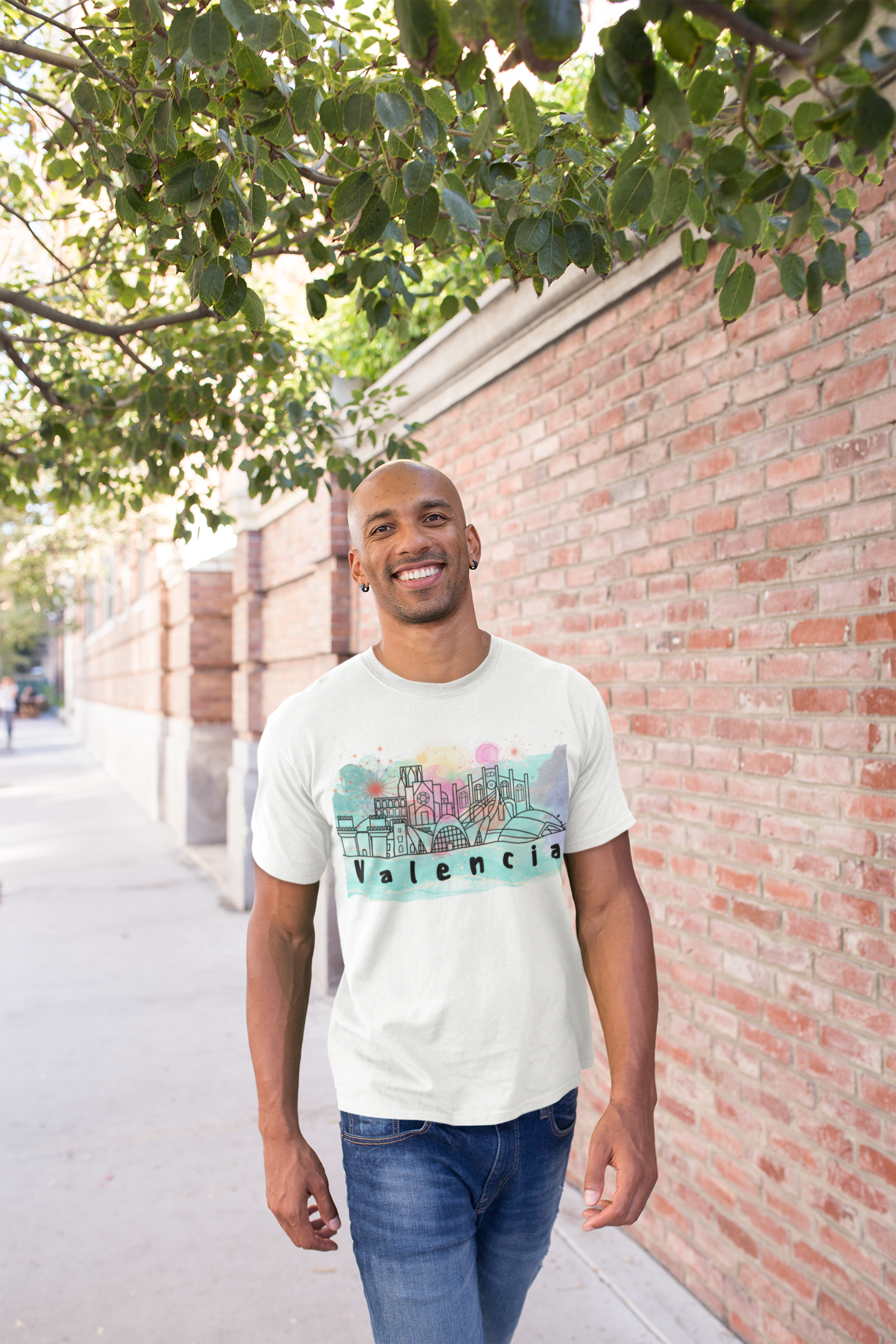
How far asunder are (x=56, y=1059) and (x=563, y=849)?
4.50 metres

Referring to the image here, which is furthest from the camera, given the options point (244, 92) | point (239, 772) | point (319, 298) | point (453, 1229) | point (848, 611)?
point (239, 772)

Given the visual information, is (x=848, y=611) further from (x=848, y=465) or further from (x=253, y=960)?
(x=253, y=960)

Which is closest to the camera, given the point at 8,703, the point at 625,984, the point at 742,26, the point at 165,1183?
the point at 742,26

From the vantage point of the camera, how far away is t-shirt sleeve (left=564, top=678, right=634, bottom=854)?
2127 mm

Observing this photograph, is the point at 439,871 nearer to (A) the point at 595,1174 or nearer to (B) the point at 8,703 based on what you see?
(A) the point at 595,1174

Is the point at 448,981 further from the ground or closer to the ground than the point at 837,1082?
further from the ground

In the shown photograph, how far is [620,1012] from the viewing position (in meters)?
2.05

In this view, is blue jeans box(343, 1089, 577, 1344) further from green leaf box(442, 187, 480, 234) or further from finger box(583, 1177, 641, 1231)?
green leaf box(442, 187, 480, 234)

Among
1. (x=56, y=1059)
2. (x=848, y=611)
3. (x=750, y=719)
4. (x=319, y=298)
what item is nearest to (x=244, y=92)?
(x=319, y=298)

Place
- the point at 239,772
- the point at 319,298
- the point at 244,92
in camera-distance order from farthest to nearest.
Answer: the point at 239,772 → the point at 319,298 → the point at 244,92

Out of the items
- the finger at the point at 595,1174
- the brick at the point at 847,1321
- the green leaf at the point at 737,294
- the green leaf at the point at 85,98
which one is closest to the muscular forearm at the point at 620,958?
the finger at the point at 595,1174

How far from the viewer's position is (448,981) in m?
1.94

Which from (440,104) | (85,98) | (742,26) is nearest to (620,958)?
(742,26)

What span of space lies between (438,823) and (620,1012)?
0.54 m
